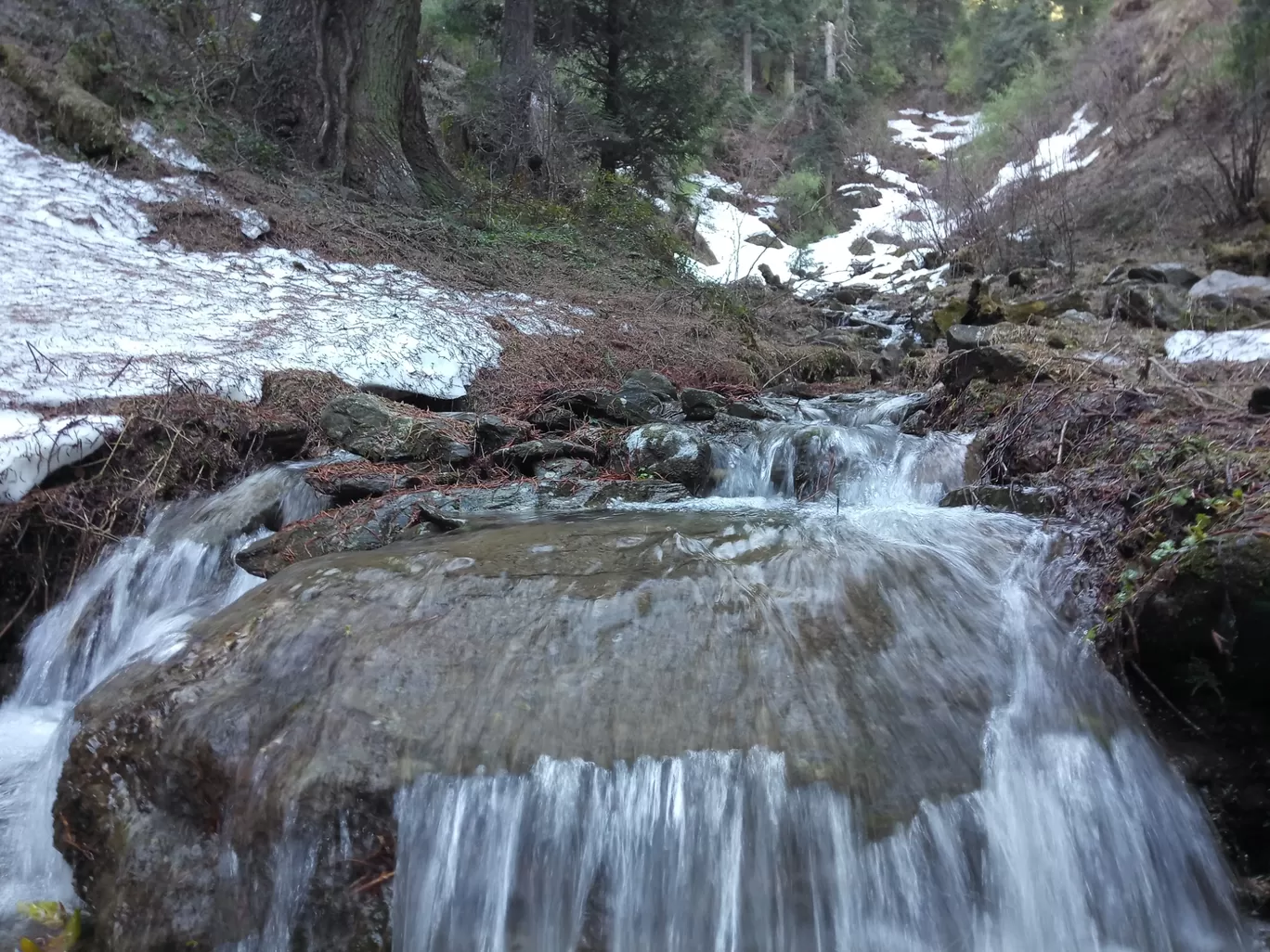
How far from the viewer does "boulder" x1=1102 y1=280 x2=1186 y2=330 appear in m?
7.39

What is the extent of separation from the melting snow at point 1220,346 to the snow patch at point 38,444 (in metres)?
6.89

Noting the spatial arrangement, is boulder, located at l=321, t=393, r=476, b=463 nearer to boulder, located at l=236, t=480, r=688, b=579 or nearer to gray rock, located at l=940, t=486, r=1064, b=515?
boulder, located at l=236, t=480, r=688, b=579

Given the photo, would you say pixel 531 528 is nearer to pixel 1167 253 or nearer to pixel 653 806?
pixel 653 806

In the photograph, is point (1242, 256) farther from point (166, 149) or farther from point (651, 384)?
point (166, 149)

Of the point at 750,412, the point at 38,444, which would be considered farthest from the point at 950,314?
the point at 38,444

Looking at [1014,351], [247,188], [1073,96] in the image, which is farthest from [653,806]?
[1073,96]

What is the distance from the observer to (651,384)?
647 cm

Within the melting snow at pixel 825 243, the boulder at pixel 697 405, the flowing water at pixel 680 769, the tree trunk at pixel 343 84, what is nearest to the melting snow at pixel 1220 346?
the boulder at pixel 697 405

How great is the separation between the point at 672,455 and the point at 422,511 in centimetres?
178

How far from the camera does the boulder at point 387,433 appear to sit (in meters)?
4.91

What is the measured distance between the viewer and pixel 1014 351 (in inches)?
216

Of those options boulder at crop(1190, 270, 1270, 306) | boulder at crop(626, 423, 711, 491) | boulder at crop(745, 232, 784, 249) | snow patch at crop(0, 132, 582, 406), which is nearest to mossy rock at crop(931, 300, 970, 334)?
A: boulder at crop(1190, 270, 1270, 306)

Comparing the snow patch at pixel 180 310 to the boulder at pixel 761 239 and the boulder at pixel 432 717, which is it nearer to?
the boulder at pixel 432 717

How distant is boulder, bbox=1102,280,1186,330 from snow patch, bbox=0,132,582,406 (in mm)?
5516
